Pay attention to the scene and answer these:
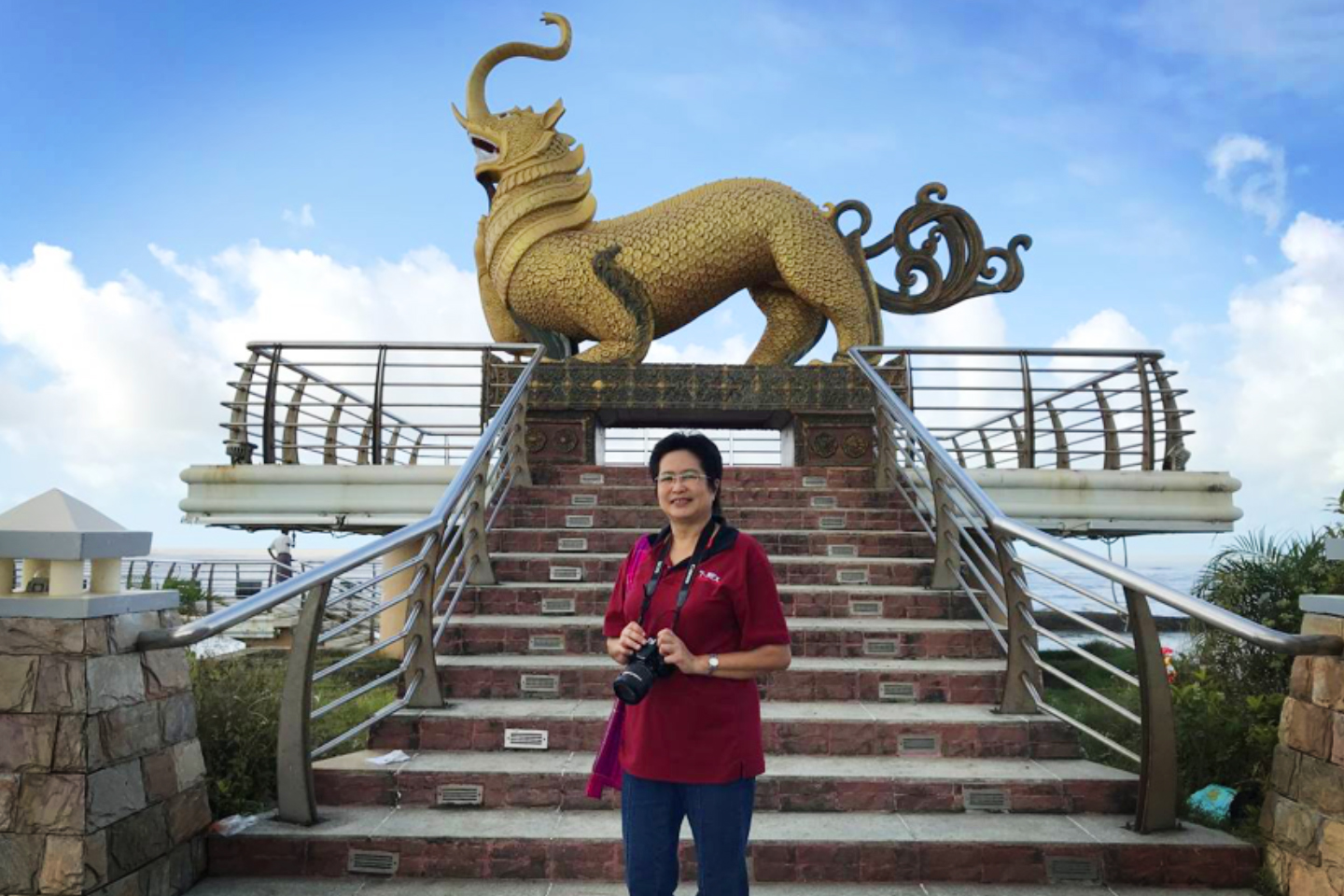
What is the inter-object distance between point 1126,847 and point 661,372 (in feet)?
18.0

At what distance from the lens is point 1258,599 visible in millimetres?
4895

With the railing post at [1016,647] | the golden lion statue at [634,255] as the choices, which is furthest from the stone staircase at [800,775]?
the golden lion statue at [634,255]

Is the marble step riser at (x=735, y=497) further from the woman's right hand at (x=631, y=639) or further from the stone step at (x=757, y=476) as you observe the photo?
the woman's right hand at (x=631, y=639)

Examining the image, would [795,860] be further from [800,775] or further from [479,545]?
[479,545]

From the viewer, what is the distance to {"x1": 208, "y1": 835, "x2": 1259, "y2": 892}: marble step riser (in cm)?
282

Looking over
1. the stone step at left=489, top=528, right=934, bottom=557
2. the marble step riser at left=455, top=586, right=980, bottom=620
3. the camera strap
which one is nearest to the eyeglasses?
the camera strap

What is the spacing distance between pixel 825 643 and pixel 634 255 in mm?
4920

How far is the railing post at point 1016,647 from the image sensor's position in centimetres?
374

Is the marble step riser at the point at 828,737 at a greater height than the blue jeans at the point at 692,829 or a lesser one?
lesser

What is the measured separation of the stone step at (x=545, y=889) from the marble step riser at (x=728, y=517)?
3007 millimetres

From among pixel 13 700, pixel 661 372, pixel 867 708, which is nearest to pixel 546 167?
pixel 661 372

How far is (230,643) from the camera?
980cm

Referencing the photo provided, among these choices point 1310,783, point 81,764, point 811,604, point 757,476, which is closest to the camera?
point 81,764

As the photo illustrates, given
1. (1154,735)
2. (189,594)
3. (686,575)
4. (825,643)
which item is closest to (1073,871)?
(1154,735)
